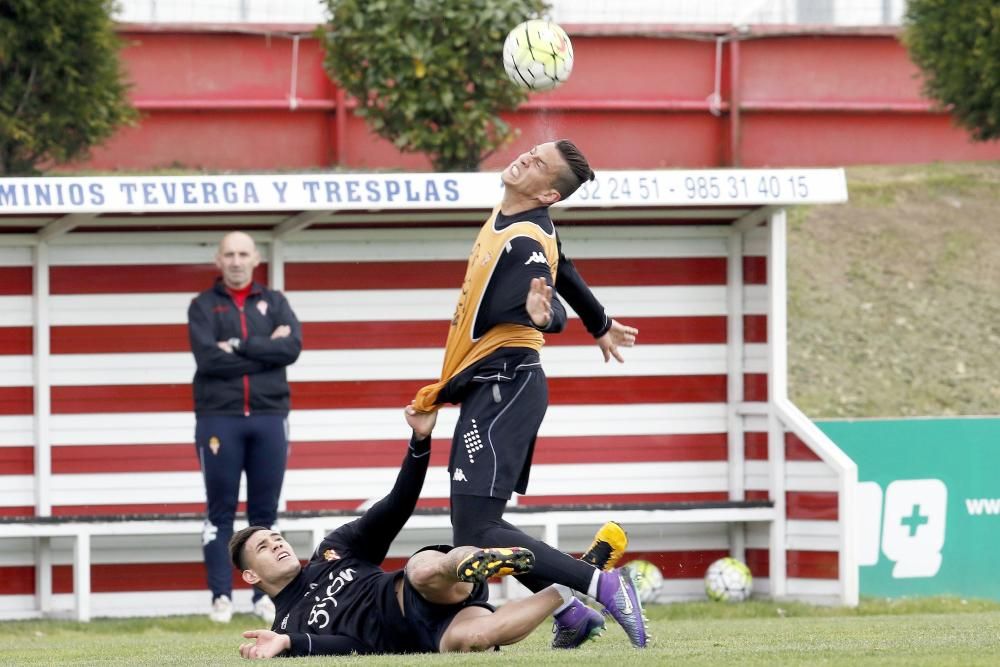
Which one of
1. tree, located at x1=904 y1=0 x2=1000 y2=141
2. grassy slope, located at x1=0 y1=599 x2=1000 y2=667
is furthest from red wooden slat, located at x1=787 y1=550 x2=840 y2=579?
tree, located at x1=904 y1=0 x2=1000 y2=141

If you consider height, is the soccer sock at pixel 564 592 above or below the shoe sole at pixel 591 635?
above

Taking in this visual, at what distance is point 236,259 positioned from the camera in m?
10.7

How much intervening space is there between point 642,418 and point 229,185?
3444 mm

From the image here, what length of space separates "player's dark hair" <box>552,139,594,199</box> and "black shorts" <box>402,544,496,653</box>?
4.97ft

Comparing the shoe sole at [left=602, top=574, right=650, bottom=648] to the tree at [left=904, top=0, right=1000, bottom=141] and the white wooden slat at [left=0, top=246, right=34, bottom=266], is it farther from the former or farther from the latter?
the tree at [left=904, top=0, right=1000, bottom=141]

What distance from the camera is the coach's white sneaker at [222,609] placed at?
10.8m

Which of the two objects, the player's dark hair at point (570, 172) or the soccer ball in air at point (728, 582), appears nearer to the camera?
the player's dark hair at point (570, 172)

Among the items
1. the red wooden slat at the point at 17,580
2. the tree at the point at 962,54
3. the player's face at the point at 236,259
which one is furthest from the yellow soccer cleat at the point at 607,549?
the tree at the point at 962,54

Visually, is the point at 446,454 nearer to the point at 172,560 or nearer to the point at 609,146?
the point at 172,560

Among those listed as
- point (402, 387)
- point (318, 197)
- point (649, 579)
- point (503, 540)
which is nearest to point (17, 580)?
point (402, 387)

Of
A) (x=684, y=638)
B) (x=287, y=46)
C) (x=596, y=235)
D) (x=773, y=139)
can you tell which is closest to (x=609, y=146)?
(x=773, y=139)

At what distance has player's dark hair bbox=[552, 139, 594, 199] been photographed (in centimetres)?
705

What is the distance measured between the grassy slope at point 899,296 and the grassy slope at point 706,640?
425 cm

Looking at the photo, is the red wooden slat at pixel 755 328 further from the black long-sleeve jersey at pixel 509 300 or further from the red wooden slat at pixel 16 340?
the black long-sleeve jersey at pixel 509 300
